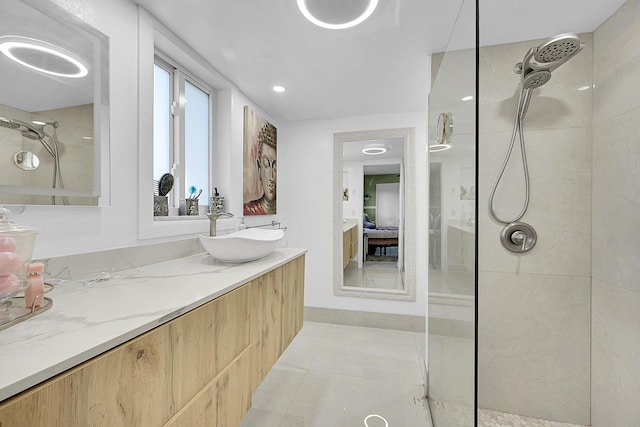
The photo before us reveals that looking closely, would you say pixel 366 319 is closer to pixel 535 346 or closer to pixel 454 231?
pixel 535 346

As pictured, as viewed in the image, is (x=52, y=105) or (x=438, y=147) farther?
(x=438, y=147)

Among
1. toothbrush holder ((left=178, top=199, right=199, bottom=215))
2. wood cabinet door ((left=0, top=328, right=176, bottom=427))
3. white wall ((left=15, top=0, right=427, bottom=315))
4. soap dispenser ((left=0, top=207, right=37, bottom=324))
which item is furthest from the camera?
toothbrush holder ((left=178, top=199, right=199, bottom=215))

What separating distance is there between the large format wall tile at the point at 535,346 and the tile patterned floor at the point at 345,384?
505 millimetres

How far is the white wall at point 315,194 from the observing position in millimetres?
2771

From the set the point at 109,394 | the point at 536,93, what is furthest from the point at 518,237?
the point at 109,394

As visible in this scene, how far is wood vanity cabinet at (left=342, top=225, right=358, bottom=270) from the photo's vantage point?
9.39 ft

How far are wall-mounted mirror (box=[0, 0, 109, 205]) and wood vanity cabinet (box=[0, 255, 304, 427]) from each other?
0.74 metres

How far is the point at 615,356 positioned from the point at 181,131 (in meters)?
2.80

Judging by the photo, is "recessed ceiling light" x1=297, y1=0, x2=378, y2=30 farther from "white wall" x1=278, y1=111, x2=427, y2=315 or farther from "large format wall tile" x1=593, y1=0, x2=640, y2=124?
"white wall" x1=278, y1=111, x2=427, y2=315

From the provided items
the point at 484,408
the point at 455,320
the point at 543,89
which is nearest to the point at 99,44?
the point at 455,320

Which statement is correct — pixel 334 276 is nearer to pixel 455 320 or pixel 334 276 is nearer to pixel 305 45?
pixel 455 320

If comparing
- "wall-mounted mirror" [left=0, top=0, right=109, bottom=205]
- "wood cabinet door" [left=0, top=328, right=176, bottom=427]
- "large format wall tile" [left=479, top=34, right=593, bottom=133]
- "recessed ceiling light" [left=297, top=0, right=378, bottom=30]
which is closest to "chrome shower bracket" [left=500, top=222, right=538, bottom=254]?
"large format wall tile" [left=479, top=34, right=593, bottom=133]

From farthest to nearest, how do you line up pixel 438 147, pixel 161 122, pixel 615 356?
pixel 161 122, pixel 438 147, pixel 615 356

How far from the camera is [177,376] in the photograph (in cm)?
77
